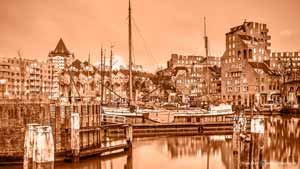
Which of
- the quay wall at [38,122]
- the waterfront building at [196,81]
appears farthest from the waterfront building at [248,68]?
the quay wall at [38,122]

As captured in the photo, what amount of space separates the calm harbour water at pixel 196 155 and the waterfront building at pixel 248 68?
4226cm

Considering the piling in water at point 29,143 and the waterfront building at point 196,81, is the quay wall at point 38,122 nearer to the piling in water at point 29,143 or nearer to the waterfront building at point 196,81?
the piling in water at point 29,143

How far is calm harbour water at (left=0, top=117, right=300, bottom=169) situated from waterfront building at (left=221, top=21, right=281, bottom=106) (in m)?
42.3

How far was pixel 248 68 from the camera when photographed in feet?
221

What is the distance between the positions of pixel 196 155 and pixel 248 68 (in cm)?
5102

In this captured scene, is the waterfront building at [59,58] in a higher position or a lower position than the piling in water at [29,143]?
higher

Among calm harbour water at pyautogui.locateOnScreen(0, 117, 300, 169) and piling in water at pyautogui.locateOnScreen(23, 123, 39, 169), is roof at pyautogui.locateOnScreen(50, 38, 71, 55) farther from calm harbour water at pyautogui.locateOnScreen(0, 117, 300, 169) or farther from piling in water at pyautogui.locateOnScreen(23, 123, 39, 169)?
piling in water at pyautogui.locateOnScreen(23, 123, 39, 169)

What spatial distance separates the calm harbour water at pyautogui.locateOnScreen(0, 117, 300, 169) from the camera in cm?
1519

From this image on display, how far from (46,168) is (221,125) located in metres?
25.7

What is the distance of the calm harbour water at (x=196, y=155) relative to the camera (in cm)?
1519

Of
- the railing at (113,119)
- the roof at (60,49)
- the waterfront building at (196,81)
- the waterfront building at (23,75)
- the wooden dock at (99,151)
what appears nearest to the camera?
the wooden dock at (99,151)

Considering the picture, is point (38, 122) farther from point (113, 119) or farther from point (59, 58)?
point (59, 58)

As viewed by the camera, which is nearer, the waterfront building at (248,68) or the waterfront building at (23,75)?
the waterfront building at (248,68)

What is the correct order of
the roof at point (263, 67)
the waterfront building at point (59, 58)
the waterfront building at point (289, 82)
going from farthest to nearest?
the waterfront building at point (59, 58) → the roof at point (263, 67) → the waterfront building at point (289, 82)
